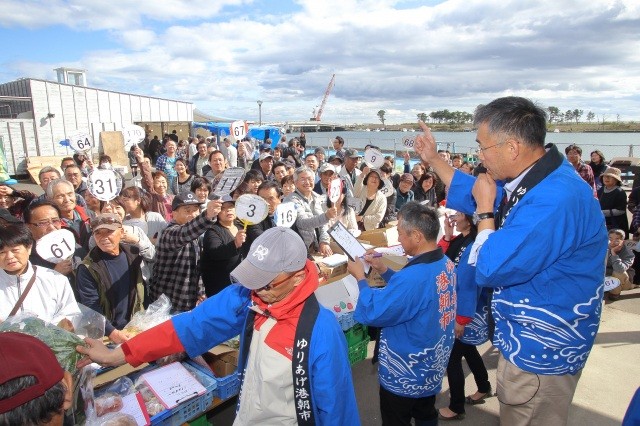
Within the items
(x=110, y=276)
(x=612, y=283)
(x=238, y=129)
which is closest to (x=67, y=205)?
(x=110, y=276)

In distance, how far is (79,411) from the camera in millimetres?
1860

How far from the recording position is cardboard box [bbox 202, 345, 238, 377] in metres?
2.93

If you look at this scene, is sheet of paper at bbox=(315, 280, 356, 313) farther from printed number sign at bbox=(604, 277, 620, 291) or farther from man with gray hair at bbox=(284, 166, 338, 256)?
printed number sign at bbox=(604, 277, 620, 291)

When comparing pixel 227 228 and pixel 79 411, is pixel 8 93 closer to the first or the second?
pixel 227 228

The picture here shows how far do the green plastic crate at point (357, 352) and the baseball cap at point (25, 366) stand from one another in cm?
314

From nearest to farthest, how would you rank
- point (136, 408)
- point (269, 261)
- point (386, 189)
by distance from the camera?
point (269, 261), point (136, 408), point (386, 189)

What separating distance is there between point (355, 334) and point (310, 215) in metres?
1.80

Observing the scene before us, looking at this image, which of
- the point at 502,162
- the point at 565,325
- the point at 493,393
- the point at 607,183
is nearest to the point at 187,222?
the point at 502,162

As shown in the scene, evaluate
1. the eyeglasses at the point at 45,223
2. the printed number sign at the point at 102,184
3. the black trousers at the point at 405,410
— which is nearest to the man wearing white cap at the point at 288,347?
the black trousers at the point at 405,410

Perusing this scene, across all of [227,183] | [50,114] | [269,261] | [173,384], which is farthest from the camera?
[50,114]

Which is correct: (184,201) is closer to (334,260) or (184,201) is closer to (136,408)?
(334,260)

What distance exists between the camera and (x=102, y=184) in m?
4.54

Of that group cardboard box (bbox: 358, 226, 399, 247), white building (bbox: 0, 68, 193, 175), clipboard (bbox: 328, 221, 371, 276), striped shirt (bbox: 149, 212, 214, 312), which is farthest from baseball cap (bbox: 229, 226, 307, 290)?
white building (bbox: 0, 68, 193, 175)

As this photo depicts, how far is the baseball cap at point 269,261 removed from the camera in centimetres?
159
